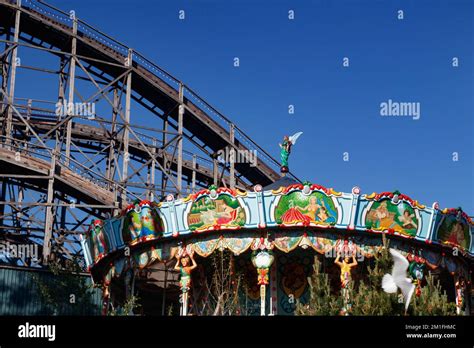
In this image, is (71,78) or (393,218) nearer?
(393,218)

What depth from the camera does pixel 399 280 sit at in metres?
14.6

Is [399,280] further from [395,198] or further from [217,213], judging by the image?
[217,213]

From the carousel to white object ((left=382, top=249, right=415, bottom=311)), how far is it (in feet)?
16.4

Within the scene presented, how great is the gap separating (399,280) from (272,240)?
21.9 feet

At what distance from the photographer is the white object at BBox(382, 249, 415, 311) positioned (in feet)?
47.5

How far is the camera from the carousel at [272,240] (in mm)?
20578

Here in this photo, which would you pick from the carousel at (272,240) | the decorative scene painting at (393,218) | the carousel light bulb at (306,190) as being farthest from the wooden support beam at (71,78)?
the decorative scene painting at (393,218)

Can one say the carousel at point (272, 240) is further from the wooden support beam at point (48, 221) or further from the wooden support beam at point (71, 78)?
the wooden support beam at point (71, 78)

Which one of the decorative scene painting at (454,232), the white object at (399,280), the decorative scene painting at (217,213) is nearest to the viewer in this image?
the white object at (399,280)

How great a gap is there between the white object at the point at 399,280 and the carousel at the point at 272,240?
197 inches

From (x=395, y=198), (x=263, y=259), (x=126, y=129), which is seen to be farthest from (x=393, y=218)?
(x=126, y=129)

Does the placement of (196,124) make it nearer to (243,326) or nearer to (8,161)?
(8,161)

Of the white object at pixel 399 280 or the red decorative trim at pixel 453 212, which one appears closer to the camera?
the white object at pixel 399 280

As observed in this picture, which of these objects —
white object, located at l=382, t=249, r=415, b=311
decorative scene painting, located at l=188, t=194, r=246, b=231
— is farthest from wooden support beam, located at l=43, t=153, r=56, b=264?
white object, located at l=382, t=249, r=415, b=311
